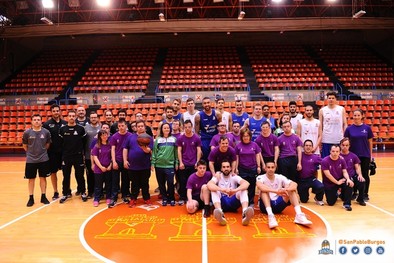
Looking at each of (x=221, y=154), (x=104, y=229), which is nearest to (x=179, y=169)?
(x=221, y=154)

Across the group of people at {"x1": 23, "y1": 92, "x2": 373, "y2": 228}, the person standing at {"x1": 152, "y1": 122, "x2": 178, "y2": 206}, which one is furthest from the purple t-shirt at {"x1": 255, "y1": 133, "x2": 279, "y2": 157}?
the person standing at {"x1": 152, "y1": 122, "x2": 178, "y2": 206}

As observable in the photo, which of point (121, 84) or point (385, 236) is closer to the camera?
point (385, 236)

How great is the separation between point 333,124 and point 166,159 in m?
3.29

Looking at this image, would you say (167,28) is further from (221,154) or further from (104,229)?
(104,229)

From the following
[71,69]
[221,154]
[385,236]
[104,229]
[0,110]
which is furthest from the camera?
[71,69]

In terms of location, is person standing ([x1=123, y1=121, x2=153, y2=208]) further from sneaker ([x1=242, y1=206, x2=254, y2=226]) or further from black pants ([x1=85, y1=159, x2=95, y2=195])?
sneaker ([x1=242, y1=206, x2=254, y2=226])

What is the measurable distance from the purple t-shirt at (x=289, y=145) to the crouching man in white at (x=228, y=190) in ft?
4.09

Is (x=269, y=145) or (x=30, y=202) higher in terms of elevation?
(x=269, y=145)

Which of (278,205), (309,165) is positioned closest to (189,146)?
(278,205)

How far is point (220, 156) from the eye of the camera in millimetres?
5207

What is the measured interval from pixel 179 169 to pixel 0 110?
12.4 meters

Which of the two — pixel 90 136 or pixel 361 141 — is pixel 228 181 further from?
pixel 90 136

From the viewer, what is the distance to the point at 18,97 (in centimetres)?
1603

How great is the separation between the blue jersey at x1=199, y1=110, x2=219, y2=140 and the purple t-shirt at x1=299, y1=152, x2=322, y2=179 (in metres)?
1.79
